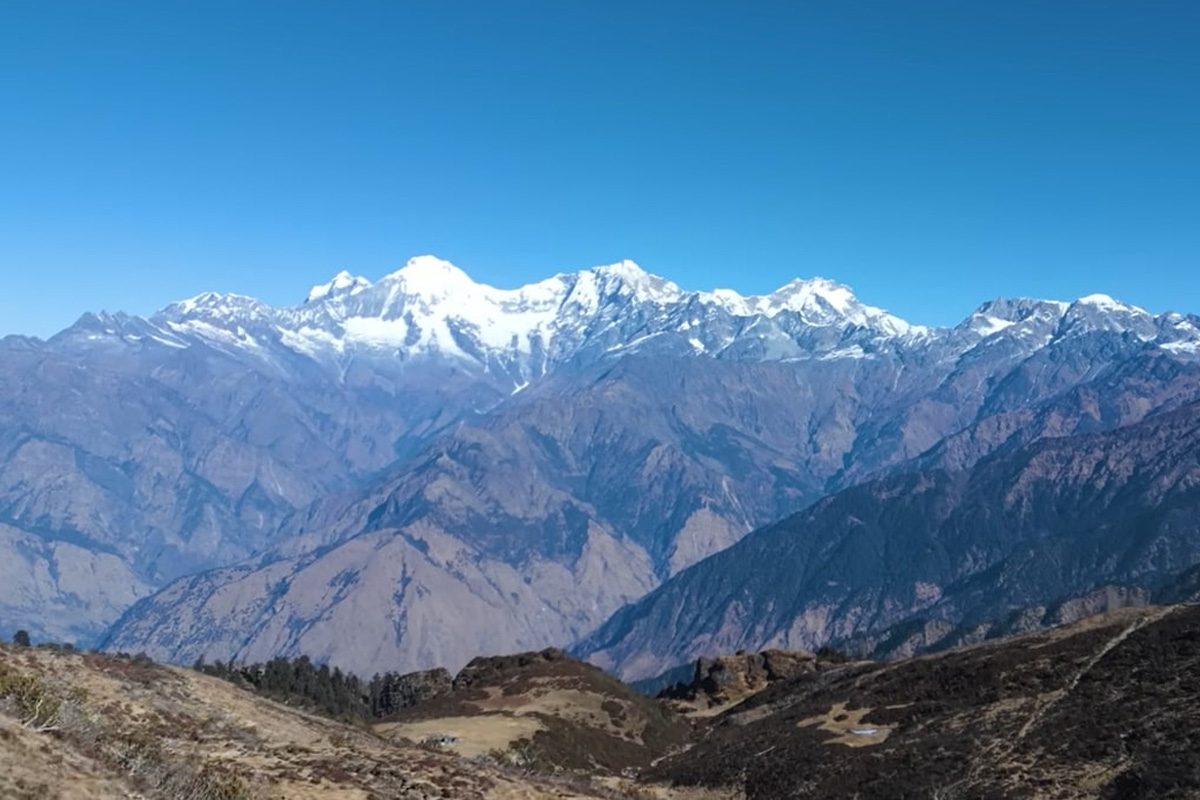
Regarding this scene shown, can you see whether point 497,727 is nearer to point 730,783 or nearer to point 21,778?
point 730,783

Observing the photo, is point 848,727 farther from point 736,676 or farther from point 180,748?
point 736,676

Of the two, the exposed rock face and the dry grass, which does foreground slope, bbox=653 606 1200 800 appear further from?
the exposed rock face

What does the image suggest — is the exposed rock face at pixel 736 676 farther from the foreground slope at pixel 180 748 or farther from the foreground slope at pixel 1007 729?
→ the foreground slope at pixel 180 748

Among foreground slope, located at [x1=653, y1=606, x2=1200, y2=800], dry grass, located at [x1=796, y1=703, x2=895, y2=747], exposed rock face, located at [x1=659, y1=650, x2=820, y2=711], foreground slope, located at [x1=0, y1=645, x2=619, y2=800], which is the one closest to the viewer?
foreground slope, located at [x1=0, y1=645, x2=619, y2=800]

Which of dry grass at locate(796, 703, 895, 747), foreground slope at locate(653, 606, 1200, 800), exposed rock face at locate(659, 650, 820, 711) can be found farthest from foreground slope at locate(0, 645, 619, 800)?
exposed rock face at locate(659, 650, 820, 711)

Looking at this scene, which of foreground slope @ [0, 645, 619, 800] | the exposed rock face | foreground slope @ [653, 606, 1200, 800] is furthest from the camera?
the exposed rock face

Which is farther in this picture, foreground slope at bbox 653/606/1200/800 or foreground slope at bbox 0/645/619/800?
foreground slope at bbox 653/606/1200/800

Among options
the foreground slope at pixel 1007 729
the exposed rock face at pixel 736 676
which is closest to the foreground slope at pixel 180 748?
the foreground slope at pixel 1007 729

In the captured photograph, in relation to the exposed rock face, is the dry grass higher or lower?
lower

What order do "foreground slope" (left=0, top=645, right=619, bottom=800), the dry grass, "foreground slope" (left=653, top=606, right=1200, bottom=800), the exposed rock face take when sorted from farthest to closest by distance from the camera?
the exposed rock face → the dry grass → "foreground slope" (left=653, top=606, right=1200, bottom=800) → "foreground slope" (left=0, top=645, right=619, bottom=800)

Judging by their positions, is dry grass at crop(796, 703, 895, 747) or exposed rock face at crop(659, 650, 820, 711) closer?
dry grass at crop(796, 703, 895, 747)
